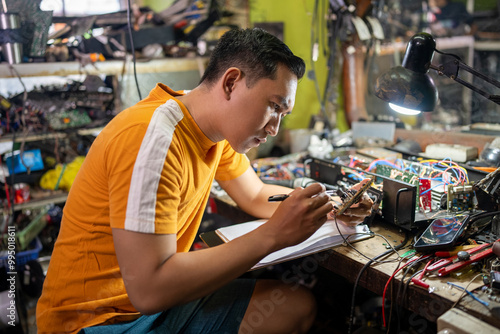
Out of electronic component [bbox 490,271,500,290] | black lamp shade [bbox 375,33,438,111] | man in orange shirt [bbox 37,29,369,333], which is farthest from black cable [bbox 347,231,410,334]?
black lamp shade [bbox 375,33,438,111]

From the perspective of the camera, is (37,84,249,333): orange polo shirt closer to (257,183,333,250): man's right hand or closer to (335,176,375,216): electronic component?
(257,183,333,250): man's right hand

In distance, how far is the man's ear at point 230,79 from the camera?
1.14 metres

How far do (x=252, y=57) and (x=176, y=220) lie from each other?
0.52m

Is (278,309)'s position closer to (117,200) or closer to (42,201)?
(117,200)

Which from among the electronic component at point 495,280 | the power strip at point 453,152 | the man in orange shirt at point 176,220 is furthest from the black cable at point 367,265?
the power strip at point 453,152

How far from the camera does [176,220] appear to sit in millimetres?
1050

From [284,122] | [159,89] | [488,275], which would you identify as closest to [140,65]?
[284,122]

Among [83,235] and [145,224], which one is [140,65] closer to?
[83,235]

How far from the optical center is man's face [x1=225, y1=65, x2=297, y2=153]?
3.75ft

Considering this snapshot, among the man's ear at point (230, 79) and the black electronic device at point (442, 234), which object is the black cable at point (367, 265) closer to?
the black electronic device at point (442, 234)

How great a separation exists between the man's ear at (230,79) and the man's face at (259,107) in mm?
13

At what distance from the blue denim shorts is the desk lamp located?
88 cm

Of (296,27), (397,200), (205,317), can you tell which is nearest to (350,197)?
(397,200)

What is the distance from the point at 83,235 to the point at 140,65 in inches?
83.4
